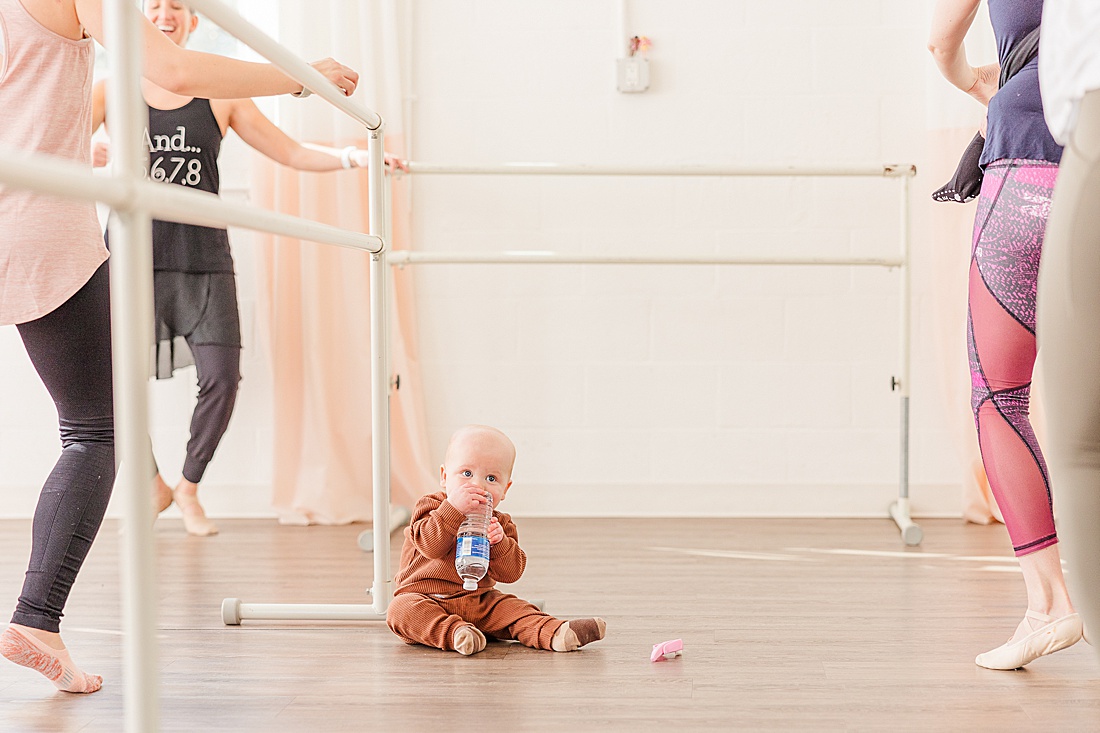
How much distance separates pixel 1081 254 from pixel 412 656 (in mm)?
1176

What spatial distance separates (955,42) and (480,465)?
1.01 m

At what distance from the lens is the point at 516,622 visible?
1779 mm

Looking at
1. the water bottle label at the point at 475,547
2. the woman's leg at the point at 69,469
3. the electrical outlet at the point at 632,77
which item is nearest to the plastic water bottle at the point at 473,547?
the water bottle label at the point at 475,547

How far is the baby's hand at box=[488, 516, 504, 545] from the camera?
70.0 inches

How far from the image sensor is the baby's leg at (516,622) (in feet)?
5.76

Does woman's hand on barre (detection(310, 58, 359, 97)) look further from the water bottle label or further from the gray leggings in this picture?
the gray leggings

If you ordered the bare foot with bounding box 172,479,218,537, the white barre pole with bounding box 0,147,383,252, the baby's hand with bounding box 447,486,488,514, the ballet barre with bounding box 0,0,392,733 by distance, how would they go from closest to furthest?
1. the white barre pole with bounding box 0,147,383,252
2. the ballet barre with bounding box 0,0,392,733
3. the baby's hand with bounding box 447,486,488,514
4. the bare foot with bounding box 172,479,218,537

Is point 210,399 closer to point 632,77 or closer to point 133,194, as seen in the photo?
point 632,77

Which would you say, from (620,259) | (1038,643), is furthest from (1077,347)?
(620,259)

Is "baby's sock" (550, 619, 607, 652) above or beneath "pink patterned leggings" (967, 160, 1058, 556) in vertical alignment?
beneath

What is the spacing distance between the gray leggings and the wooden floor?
0.82 feet

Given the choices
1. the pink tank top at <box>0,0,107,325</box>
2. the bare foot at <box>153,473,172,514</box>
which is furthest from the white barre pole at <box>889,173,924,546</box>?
the pink tank top at <box>0,0,107,325</box>

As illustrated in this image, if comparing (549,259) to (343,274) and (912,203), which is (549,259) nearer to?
(343,274)

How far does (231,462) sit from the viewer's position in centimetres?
302
